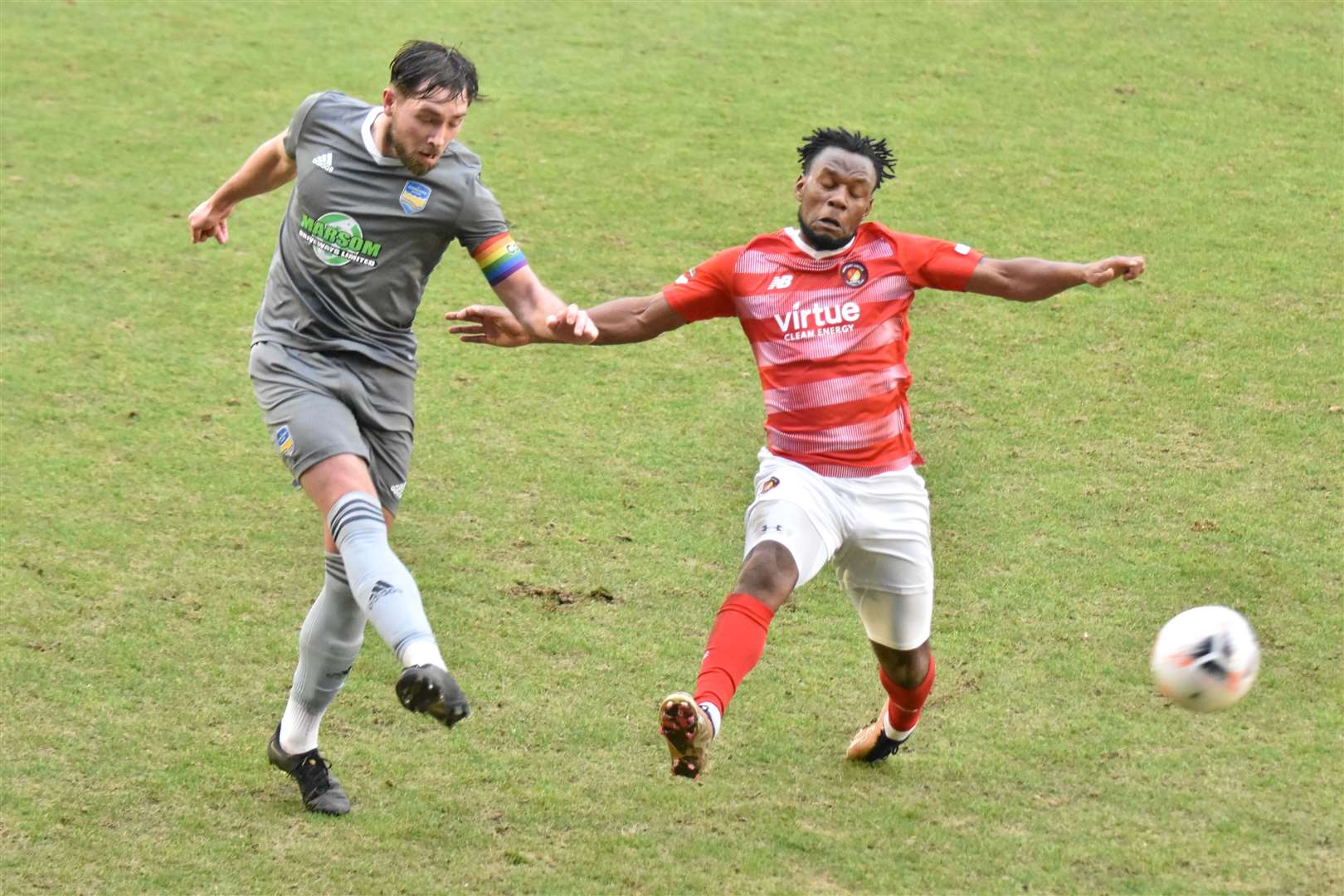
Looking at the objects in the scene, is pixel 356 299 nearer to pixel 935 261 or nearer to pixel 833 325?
pixel 833 325

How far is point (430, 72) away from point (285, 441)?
4.29 feet

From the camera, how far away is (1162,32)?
14008mm

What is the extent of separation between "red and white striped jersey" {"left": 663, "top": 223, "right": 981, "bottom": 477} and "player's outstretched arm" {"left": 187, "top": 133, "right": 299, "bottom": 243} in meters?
1.48

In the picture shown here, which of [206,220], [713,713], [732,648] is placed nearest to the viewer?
[713,713]

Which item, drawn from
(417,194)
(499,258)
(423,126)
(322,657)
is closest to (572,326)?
(499,258)

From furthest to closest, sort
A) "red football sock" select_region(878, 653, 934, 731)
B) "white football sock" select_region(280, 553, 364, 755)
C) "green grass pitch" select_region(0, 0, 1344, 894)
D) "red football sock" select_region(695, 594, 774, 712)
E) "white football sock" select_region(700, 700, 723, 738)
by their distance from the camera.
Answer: "red football sock" select_region(878, 653, 934, 731)
"green grass pitch" select_region(0, 0, 1344, 894)
"white football sock" select_region(280, 553, 364, 755)
"red football sock" select_region(695, 594, 774, 712)
"white football sock" select_region(700, 700, 723, 738)

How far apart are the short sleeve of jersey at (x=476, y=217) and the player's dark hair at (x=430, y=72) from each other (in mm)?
319

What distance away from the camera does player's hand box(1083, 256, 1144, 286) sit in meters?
5.41

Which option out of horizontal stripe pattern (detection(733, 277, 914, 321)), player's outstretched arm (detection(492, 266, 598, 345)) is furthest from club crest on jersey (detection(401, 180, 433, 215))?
horizontal stripe pattern (detection(733, 277, 914, 321))

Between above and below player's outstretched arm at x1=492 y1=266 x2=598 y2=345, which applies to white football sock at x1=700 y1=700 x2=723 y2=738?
below

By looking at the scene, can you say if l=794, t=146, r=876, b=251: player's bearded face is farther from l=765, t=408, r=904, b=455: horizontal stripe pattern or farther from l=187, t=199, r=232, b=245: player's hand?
l=187, t=199, r=232, b=245: player's hand

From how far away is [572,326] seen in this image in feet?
17.5

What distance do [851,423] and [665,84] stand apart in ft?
27.3

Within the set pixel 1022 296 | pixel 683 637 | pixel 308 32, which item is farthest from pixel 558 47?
pixel 1022 296
